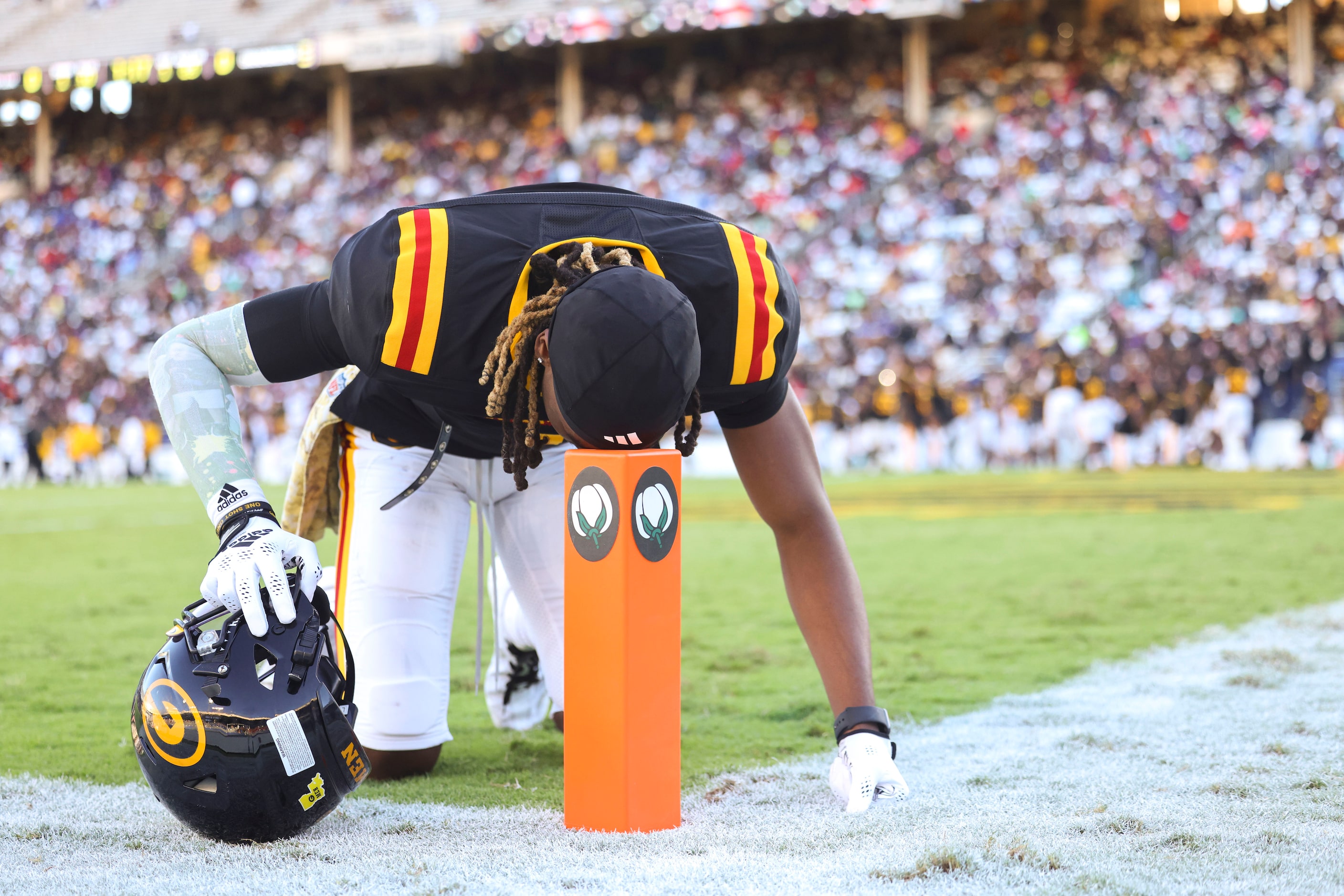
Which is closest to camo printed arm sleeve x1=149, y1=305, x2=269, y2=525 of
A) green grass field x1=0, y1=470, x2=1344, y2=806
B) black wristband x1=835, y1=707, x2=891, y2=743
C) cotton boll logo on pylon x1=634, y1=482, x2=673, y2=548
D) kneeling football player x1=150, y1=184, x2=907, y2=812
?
kneeling football player x1=150, y1=184, x2=907, y2=812

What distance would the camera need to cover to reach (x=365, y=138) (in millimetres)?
24594

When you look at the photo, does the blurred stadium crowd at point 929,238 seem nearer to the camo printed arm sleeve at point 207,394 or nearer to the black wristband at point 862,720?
the black wristband at point 862,720

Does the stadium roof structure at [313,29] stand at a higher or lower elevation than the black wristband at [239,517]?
higher

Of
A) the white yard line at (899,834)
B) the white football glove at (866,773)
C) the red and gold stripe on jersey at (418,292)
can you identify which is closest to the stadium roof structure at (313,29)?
the white yard line at (899,834)

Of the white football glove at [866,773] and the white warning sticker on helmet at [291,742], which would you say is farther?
the white football glove at [866,773]

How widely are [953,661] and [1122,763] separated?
165 cm

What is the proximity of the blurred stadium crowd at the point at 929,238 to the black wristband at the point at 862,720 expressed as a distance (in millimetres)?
13776

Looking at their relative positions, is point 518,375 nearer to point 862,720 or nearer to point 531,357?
point 531,357

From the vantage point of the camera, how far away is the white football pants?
2.97m

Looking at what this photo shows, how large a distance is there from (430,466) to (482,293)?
27.0 inches

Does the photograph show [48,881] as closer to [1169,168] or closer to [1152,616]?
[1152,616]

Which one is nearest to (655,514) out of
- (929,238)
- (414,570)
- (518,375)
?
(518,375)

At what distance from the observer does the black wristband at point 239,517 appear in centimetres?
220

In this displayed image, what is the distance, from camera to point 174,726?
2154 millimetres
